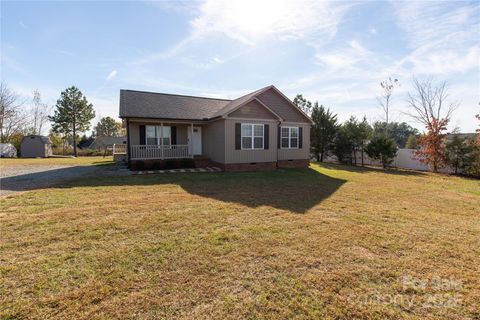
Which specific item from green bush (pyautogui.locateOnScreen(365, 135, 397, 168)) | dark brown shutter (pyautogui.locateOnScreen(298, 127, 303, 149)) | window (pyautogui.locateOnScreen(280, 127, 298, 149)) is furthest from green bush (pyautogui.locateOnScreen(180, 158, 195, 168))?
green bush (pyautogui.locateOnScreen(365, 135, 397, 168))

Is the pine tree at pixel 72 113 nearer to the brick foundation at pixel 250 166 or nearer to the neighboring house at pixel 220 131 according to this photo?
the neighboring house at pixel 220 131

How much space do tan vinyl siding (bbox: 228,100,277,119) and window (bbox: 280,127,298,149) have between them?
1885 mm

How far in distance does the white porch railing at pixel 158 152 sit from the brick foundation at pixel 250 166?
10.2ft

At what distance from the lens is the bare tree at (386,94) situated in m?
29.9

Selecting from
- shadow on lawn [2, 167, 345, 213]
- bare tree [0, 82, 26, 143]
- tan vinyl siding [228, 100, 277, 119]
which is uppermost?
bare tree [0, 82, 26, 143]

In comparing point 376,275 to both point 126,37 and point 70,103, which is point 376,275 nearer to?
point 126,37

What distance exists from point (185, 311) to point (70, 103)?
140ft

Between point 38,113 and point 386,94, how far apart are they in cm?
5586

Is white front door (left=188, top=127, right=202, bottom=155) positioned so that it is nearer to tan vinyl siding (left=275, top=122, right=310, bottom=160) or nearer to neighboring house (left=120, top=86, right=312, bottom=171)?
neighboring house (left=120, top=86, right=312, bottom=171)

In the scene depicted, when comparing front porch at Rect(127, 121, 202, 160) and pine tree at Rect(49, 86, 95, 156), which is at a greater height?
pine tree at Rect(49, 86, 95, 156)

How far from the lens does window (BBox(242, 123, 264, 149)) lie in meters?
13.0

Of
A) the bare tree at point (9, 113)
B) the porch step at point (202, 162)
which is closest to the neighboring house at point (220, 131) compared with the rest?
the porch step at point (202, 162)

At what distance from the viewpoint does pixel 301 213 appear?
5469 mm

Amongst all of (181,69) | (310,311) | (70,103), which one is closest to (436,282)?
(310,311)
